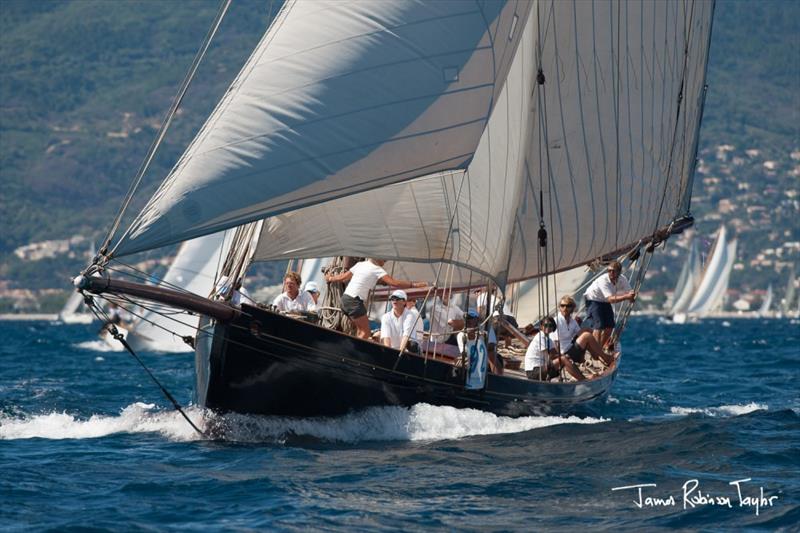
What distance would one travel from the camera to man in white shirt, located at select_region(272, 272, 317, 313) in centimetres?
1975

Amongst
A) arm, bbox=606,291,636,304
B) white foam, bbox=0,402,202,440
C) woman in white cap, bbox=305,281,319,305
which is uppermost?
woman in white cap, bbox=305,281,319,305

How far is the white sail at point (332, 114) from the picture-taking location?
15367 mm

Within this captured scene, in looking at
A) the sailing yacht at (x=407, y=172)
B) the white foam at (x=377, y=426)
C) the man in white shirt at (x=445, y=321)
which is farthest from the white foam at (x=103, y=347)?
the white foam at (x=377, y=426)

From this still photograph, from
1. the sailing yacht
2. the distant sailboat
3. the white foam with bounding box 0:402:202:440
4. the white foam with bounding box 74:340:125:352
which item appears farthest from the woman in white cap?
the distant sailboat

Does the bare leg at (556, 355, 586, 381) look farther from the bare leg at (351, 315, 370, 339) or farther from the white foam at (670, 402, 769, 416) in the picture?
the bare leg at (351, 315, 370, 339)

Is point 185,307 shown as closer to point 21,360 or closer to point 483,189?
point 483,189

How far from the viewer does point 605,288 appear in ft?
74.8

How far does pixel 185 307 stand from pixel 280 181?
2107 millimetres

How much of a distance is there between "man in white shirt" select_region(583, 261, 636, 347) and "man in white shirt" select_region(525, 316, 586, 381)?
149 centimetres

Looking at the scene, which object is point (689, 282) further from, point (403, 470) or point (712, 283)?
point (403, 470)

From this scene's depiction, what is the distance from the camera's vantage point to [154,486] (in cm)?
1443

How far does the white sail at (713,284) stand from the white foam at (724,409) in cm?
8974

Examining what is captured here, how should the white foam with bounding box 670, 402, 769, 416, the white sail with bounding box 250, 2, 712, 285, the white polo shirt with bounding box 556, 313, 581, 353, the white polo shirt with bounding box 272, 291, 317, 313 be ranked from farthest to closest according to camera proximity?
1. the white foam with bounding box 670, 402, 769, 416
2. the white polo shirt with bounding box 556, 313, 581, 353
3. the white polo shirt with bounding box 272, 291, 317, 313
4. the white sail with bounding box 250, 2, 712, 285

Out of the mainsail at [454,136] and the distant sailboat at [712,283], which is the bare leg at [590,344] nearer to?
the mainsail at [454,136]
